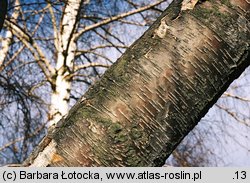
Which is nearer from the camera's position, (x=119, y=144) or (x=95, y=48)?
(x=119, y=144)

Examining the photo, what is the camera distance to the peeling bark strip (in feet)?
2.62

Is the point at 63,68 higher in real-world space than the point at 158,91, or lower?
higher

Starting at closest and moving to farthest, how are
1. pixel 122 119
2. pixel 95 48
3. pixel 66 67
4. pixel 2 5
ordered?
pixel 122 119, pixel 2 5, pixel 66 67, pixel 95 48

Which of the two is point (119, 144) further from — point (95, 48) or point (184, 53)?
point (95, 48)

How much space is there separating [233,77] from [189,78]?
0.34ft

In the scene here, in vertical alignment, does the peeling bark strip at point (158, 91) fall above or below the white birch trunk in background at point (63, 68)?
below

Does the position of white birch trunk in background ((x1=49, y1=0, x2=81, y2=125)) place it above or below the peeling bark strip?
above

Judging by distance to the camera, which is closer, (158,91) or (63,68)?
(158,91)

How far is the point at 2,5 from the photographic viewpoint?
4.64 ft

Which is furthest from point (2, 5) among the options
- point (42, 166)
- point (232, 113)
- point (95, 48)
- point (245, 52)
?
point (232, 113)

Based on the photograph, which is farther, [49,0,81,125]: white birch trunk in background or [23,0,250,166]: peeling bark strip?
[49,0,81,125]: white birch trunk in background

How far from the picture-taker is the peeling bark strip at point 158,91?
31.5 inches

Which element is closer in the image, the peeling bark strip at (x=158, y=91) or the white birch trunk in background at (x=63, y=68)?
→ the peeling bark strip at (x=158, y=91)

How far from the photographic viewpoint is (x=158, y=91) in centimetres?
80
